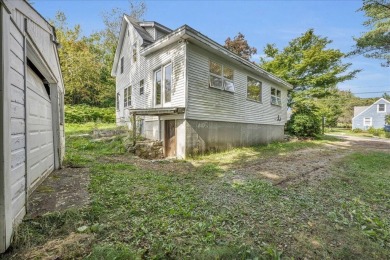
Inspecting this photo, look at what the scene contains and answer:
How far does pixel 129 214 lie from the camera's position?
2900 mm

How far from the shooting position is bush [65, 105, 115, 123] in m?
19.1

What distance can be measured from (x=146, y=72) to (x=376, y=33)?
1077 cm

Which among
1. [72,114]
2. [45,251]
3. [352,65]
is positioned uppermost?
[352,65]

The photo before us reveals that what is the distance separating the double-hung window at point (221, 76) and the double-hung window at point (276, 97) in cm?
534

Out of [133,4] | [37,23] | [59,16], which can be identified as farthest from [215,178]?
[59,16]

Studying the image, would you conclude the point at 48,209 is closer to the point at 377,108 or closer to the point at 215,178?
the point at 215,178

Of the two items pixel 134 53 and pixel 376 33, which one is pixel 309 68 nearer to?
pixel 376 33

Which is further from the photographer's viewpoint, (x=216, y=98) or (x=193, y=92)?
(x=216, y=98)

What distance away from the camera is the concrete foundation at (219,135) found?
319 inches

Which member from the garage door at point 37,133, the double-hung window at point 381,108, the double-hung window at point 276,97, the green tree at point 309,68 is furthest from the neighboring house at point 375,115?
the garage door at point 37,133

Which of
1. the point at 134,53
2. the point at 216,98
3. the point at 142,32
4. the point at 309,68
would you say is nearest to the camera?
the point at 216,98

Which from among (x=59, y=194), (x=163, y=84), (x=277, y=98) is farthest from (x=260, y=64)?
(x=59, y=194)

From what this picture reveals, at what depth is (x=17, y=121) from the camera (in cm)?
243

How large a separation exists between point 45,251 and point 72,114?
20128 millimetres
